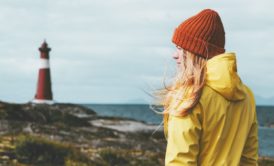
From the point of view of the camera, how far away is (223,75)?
4488 mm

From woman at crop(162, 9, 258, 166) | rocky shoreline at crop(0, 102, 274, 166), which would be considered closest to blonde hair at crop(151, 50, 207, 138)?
woman at crop(162, 9, 258, 166)

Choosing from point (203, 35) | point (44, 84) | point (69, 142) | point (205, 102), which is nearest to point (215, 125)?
point (205, 102)

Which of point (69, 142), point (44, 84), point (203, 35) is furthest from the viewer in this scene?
point (44, 84)

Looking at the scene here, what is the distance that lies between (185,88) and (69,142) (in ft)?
52.4

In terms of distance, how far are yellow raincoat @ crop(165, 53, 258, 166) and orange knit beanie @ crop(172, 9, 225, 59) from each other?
152mm

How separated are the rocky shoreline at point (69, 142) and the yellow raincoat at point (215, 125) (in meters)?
6.52

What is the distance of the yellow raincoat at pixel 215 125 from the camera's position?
436cm

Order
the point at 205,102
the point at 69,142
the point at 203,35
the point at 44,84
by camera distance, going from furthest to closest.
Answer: the point at 44,84 < the point at 69,142 < the point at 203,35 < the point at 205,102

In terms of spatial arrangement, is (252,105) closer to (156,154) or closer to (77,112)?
(156,154)

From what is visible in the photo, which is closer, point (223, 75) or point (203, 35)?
point (223, 75)

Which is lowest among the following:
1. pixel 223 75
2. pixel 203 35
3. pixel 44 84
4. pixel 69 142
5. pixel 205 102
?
pixel 44 84

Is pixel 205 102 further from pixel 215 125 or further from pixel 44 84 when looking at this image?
pixel 44 84

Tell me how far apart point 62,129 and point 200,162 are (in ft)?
59.7

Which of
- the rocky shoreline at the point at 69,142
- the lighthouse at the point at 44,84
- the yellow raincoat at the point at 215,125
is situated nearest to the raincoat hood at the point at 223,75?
the yellow raincoat at the point at 215,125
